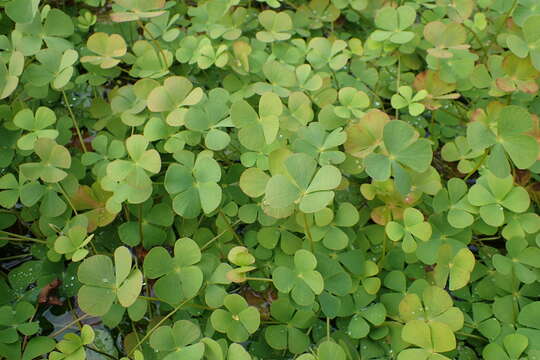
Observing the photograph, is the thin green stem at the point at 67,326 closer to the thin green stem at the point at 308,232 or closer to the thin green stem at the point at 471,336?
the thin green stem at the point at 308,232

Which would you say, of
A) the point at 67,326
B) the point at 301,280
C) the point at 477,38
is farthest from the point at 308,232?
the point at 477,38

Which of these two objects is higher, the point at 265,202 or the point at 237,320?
the point at 265,202

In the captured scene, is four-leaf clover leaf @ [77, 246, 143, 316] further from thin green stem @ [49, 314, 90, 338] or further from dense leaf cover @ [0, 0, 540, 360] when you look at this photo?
thin green stem @ [49, 314, 90, 338]

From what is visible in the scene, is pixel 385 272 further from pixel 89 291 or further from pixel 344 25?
pixel 344 25

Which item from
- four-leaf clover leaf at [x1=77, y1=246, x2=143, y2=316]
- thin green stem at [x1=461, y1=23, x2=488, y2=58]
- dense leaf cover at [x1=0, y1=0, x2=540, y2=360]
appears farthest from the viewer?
thin green stem at [x1=461, y1=23, x2=488, y2=58]

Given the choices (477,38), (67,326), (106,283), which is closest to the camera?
(106,283)

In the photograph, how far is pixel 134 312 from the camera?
1367mm

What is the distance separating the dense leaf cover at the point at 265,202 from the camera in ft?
4.44

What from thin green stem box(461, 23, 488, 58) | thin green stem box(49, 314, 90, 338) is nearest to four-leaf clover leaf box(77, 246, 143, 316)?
thin green stem box(49, 314, 90, 338)

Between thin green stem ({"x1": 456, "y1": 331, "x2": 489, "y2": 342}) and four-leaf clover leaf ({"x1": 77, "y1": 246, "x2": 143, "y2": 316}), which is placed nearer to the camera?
four-leaf clover leaf ({"x1": 77, "y1": 246, "x2": 143, "y2": 316})

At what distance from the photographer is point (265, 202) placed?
1.29 meters

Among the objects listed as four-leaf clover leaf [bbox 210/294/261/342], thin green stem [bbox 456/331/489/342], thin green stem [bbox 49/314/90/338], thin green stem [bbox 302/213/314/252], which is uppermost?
thin green stem [bbox 302/213/314/252]

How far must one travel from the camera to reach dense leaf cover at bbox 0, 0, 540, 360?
1.35 metres

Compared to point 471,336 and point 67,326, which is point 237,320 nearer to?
point 67,326
